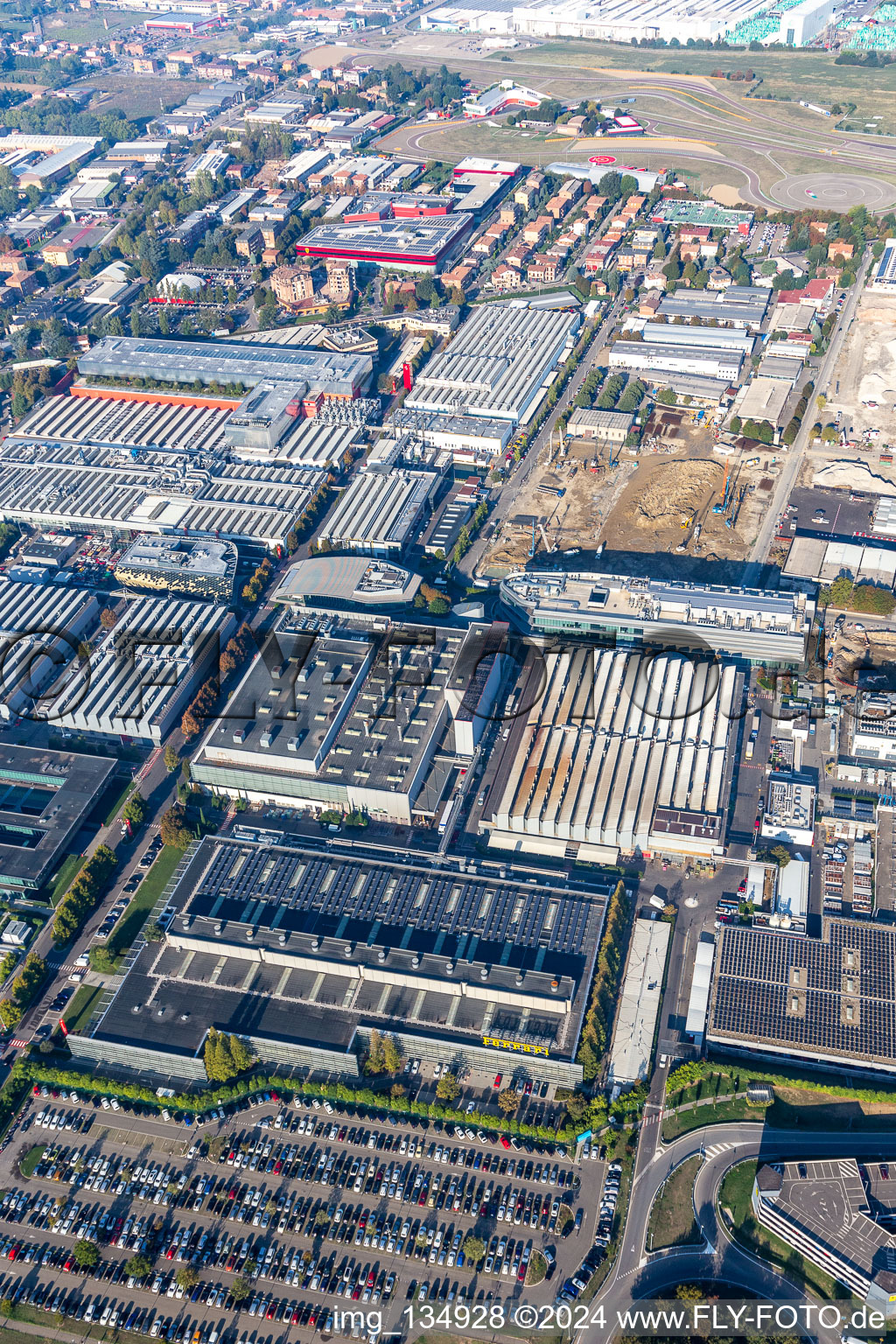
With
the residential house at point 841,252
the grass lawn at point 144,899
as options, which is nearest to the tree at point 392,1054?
the grass lawn at point 144,899

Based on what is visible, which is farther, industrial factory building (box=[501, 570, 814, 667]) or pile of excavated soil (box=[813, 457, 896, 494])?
pile of excavated soil (box=[813, 457, 896, 494])

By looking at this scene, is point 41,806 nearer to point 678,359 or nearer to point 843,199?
point 678,359

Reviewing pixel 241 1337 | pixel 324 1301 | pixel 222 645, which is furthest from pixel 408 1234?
pixel 222 645

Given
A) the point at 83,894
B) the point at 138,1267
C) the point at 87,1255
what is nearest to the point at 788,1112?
the point at 138,1267

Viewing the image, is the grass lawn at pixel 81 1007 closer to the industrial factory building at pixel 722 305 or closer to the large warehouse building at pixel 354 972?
the large warehouse building at pixel 354 972

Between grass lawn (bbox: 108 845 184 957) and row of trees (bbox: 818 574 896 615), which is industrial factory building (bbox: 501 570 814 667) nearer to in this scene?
row of trees (bbox: 818 574 896 615)

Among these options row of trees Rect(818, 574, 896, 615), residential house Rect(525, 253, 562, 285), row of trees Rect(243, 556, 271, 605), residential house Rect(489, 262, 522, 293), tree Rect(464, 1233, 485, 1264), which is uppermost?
residential house Rect(525, 253, 562, 285)

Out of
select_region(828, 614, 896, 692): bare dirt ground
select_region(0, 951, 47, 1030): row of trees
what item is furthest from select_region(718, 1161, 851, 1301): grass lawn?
select_region(0, 951, 47, 1030): row of trees
